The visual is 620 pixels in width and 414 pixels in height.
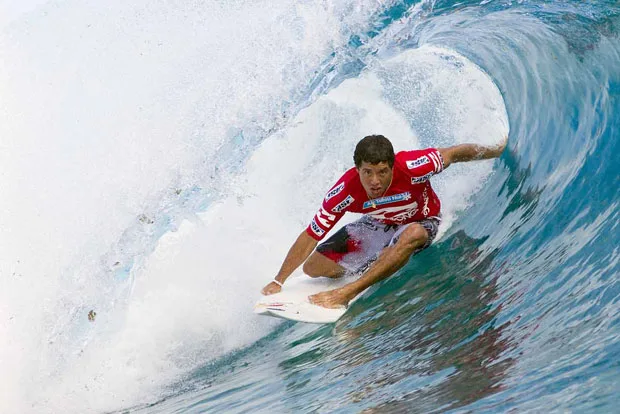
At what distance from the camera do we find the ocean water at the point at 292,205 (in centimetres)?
357

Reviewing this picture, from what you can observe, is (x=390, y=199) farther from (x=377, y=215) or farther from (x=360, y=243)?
(x=360, y=243)

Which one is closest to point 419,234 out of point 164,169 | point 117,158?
point 164,169

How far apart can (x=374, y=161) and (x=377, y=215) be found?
777 millimetres

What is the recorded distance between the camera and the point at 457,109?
7.95m

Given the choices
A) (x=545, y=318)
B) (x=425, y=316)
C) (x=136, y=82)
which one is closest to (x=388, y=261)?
(x=425, y=316)

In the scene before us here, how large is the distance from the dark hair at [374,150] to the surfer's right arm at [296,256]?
2.73 feet

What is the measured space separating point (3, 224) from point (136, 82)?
71.0 inches

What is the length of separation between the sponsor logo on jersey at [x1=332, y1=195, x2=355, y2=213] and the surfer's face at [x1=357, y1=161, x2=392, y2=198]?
0.15m

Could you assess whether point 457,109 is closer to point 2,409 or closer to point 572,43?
point 572,43

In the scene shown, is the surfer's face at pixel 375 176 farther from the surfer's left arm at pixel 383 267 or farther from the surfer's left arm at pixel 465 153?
the surfer's left arm at pixel 465 153

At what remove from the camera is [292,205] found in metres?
7.84

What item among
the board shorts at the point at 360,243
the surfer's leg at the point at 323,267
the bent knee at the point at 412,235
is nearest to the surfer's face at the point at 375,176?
the bent knee at the point at 412,235

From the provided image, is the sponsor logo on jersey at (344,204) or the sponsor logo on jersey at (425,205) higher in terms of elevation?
the sponsor logo on jersey at (344,204)

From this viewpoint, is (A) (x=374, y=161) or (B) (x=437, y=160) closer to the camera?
(A) (x=374, y=161)
